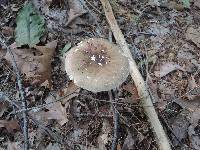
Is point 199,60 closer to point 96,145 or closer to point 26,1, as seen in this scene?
point 96,145

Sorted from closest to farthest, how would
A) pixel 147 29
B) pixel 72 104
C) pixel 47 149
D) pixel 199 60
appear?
pixel 47 149 → pixel 72 104 → pixel 199 60 → pixel 147 29

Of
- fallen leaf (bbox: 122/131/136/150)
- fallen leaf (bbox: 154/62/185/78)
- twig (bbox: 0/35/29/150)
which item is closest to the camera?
twig (bbox: 0/35/29/150)

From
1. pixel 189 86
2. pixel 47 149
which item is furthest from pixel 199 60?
pixel 47 149

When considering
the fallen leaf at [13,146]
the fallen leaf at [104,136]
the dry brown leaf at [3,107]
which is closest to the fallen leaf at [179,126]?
the fallen leaf at [104,136]

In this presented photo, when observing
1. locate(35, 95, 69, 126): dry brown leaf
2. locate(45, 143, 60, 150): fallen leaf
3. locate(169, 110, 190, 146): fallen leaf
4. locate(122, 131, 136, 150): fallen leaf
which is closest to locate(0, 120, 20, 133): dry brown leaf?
locate(35, 95, 69, 126): dry brown leaf

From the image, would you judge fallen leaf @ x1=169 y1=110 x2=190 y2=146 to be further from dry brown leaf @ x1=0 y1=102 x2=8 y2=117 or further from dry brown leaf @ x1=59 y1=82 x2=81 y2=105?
dry brown leaf @ x1=0 y1=102 x2=8 y2=117
